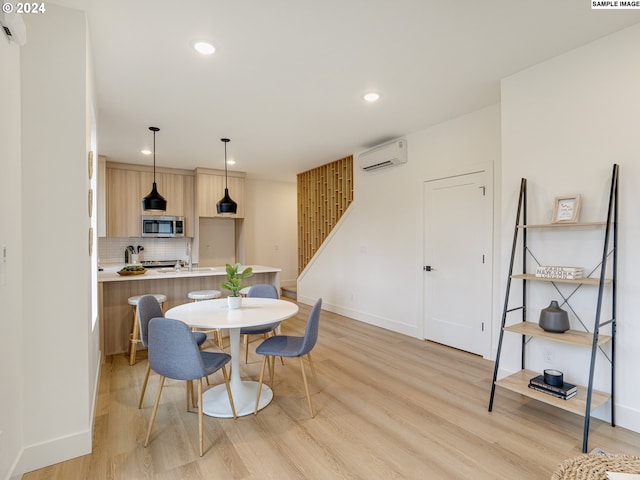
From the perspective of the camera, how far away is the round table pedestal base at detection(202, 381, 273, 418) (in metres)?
2.58

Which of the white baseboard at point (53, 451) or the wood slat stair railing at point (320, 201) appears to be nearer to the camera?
the white baseboard at point (53, 451)

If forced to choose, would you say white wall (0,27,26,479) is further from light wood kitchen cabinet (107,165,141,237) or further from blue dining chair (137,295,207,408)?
light wood kitchen cabinet (107,165,141,237)

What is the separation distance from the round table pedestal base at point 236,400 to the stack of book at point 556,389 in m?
2.03

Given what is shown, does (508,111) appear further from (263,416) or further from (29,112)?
A: (29,112)

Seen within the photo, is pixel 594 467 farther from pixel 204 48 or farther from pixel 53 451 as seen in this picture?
pixel 204 48

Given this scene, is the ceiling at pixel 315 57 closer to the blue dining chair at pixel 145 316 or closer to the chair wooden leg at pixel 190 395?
the blue dining chair at pixel 145 316

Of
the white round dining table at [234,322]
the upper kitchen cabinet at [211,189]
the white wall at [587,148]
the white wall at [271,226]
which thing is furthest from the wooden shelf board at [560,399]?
the white wall at [271,226]

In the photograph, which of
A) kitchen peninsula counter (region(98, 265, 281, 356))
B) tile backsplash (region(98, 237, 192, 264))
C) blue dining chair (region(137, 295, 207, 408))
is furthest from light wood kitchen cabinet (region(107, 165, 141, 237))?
blue dining chair (region(137, 295, 207, 408))

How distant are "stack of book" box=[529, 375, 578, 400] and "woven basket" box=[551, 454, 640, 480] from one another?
3.71ft

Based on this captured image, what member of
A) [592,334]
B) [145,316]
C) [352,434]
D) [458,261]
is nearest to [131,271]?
[145,316]

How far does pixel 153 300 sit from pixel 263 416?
54.6 inches

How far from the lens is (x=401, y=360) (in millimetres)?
3721

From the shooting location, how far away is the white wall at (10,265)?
1.61m

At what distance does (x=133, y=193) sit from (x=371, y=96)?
4.94m
